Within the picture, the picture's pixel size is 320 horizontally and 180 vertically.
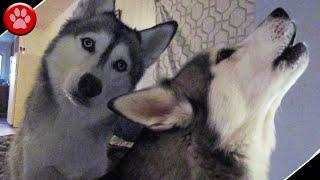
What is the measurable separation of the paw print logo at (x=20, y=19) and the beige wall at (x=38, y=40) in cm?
3

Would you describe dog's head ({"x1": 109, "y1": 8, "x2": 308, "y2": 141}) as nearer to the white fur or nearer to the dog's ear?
the white fur

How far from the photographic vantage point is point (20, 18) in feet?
3.81

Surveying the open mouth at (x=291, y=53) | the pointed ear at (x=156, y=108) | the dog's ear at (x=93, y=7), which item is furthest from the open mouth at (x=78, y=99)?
the open mouth at (x=291, y=53)

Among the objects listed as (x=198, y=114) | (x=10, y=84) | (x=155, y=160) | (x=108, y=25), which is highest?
(x=108, y=25)

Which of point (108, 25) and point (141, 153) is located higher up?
point (108, 25)

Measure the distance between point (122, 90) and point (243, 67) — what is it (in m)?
0.32

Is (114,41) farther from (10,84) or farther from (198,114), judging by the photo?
(10,84)

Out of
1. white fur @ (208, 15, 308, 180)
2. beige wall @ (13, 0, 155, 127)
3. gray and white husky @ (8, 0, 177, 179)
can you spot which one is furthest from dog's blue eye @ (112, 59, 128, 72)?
white fur @ (208, 15, 308, 180)

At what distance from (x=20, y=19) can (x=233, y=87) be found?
69 centimetres

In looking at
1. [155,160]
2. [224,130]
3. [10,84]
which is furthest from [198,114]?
[10,84]

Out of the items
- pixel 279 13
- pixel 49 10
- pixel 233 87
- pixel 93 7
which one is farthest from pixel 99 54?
pixel 279 13

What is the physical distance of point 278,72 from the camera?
893 mm

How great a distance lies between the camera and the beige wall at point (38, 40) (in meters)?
1.07

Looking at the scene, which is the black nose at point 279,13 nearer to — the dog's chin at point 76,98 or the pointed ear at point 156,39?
the pointed ear at point 156,39
